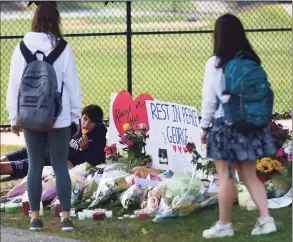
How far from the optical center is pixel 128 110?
955 centimetres

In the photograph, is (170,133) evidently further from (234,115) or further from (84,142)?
(234,115)

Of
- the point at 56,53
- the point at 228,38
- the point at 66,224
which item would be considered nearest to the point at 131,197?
the point at 66,224

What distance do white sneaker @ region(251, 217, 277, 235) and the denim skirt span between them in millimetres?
445

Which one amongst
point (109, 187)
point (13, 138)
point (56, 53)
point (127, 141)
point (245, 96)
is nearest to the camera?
point (245, 96)

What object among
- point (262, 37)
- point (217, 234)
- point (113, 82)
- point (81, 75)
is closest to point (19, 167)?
point (217, 234)

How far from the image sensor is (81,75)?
22.1 metres

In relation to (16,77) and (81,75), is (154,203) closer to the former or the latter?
(16,77)

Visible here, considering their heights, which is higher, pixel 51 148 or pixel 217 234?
pixel 51 148

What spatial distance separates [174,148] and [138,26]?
24351 mm

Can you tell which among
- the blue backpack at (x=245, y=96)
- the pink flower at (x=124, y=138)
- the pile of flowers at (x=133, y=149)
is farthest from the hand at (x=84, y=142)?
the blue backpack at (x=245, y=96)

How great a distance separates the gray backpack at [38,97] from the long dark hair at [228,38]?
3.75 ft

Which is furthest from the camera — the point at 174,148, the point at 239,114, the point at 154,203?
the point at 174,148

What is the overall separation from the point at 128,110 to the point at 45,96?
2.43 m

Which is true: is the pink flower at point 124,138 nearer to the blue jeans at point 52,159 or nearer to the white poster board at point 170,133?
the white poster board at point 170,133
